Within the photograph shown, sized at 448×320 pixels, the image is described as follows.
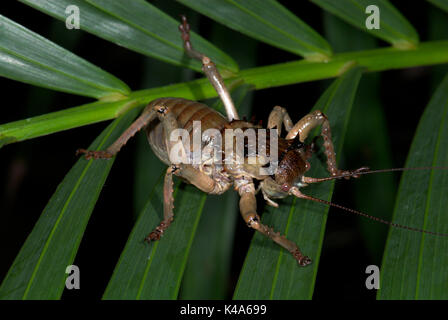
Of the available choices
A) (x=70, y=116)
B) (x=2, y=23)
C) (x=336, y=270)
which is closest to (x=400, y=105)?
(x=336, y=270)

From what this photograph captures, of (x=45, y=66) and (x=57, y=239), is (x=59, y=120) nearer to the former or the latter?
(x=45, y=66)

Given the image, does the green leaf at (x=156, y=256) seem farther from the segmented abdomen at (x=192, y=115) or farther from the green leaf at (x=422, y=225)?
the green leaf at (x=422, y=225)

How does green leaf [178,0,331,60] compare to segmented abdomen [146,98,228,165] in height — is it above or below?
above

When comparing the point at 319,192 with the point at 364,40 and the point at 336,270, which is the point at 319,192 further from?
the point at 336,270

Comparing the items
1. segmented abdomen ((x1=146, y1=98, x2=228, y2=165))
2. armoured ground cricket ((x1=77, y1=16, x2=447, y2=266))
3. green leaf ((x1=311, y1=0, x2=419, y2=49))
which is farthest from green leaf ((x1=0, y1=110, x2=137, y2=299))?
green leaf ((x1=311, y1=0, x2=419, y2=49))

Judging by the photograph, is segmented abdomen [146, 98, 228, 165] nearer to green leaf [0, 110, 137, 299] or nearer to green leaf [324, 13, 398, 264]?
green leaf [0, 110, 137, 299]
